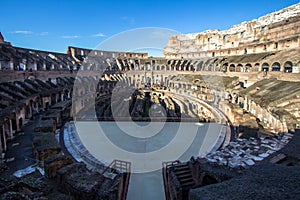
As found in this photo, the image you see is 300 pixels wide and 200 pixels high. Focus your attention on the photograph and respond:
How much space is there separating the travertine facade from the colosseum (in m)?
0.24

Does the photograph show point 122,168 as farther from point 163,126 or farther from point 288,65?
point 288,65

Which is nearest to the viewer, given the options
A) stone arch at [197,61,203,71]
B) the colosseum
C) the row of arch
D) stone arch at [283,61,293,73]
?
the colosseum

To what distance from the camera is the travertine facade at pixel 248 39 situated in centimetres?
2747

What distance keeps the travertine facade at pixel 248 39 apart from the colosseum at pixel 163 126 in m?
0.24

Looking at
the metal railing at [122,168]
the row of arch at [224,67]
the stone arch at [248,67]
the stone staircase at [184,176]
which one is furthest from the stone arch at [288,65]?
the metal railing at [122,168]

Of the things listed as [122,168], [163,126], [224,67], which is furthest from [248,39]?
[122,168]

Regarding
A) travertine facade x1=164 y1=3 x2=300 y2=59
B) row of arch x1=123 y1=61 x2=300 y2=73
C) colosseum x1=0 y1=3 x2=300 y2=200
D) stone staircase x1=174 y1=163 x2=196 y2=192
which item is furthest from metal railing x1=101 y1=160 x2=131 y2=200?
travertine facade x1=164 y1=3 x2=300 y2=59

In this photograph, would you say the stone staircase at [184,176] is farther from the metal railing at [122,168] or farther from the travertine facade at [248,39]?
the travertine facade at [248,39]

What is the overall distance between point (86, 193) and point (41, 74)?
78.4ft

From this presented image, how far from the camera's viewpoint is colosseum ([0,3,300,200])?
20.1ft

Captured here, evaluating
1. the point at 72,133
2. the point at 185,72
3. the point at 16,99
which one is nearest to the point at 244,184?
the point at 72,133

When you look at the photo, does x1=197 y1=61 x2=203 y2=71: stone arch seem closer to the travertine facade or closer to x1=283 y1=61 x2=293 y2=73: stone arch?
the travertine facade

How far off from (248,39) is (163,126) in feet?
102

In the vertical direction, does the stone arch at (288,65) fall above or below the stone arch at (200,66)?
below
